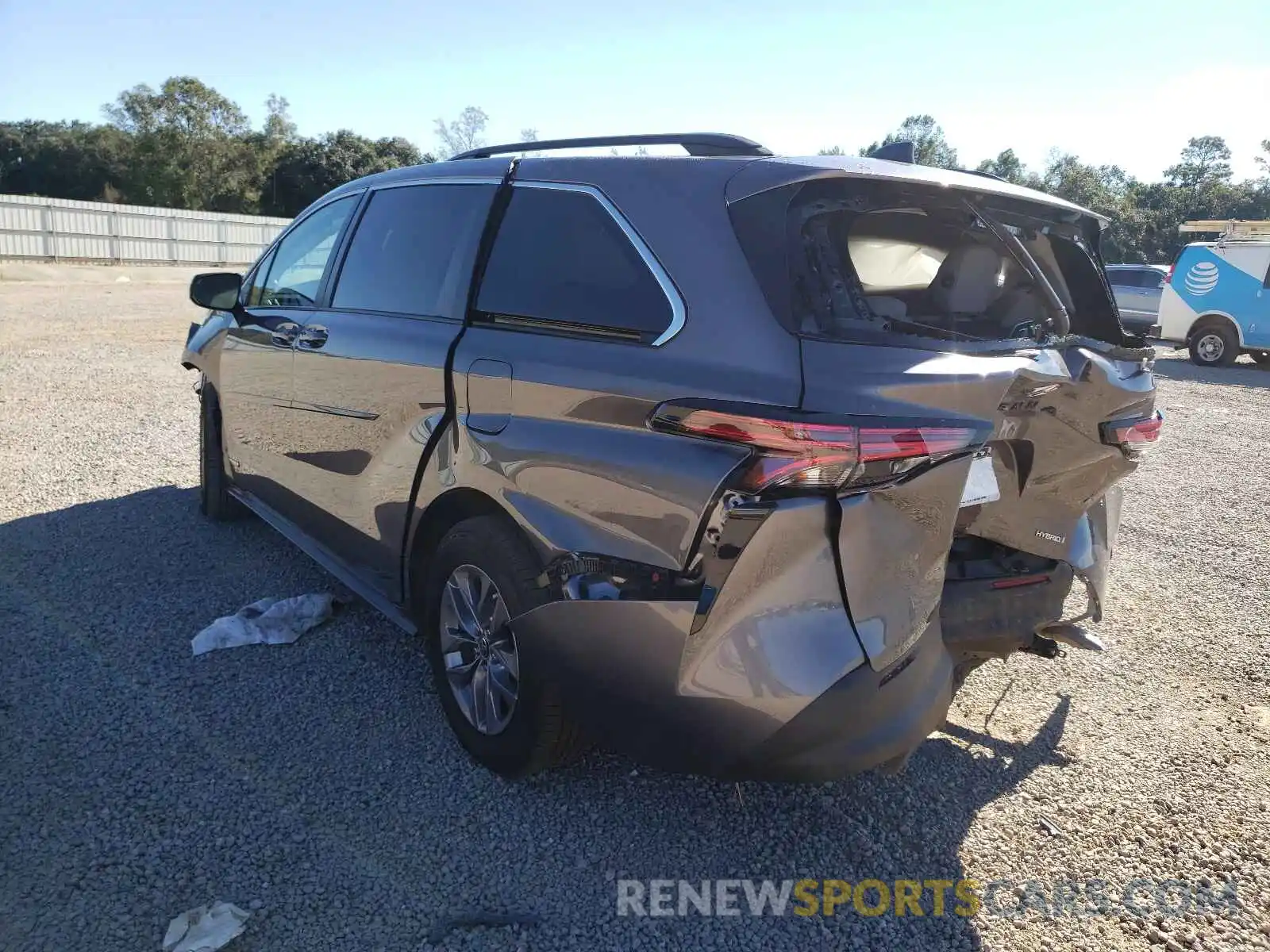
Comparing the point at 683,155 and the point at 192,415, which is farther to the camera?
the point at 192,415

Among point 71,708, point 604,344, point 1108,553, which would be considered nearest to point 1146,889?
point 1108,553

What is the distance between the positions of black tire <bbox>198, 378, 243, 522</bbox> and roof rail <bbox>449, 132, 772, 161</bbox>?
8.68 ft

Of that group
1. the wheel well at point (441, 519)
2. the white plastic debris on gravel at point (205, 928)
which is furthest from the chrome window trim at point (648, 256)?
the white plastic debris on gravel at point (205, 928)

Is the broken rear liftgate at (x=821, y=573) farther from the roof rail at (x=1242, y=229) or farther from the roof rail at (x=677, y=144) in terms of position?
the roof rail at (x=1242, y=229)

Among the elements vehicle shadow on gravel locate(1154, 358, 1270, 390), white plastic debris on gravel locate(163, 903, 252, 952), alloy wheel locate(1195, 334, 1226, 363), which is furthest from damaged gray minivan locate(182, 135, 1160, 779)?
alloy wheel locate(1195, 334, 1226, 363)

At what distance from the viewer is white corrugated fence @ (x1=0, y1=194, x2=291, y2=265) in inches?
1062

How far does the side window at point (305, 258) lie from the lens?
3951 millimetres

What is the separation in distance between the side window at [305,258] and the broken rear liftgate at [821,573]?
2.19 meters

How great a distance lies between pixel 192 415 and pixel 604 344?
6788 mm

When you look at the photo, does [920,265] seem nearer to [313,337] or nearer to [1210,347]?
[313,337]

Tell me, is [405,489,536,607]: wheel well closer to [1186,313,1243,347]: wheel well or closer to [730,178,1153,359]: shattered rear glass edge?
[730,178,1153,359]: shattered rear glass edge

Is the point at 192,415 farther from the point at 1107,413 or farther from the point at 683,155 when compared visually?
the point at 1107,413

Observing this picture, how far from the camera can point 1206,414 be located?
1109 cm

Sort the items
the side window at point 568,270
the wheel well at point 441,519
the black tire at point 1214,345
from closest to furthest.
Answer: the side window at point 568,270 < the wheel well at point 441,519 < the black tire at point 1214,345
